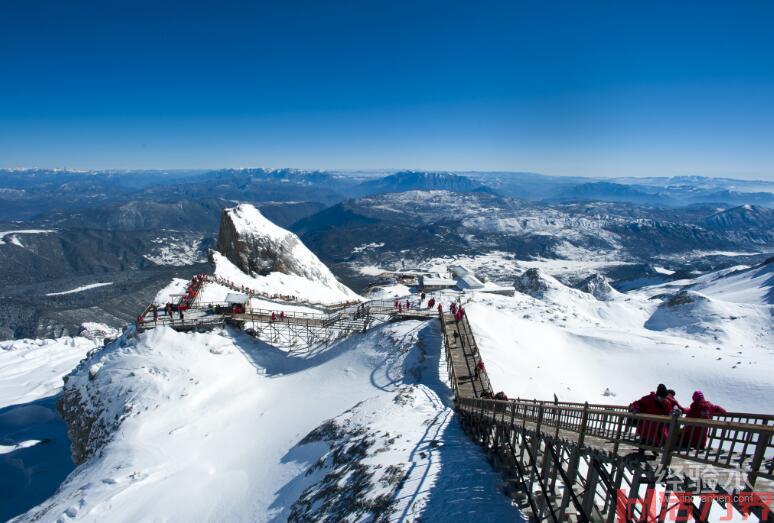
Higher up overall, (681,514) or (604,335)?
(681,514)

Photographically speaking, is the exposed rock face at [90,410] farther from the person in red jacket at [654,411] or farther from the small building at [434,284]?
the small building at [434,284]

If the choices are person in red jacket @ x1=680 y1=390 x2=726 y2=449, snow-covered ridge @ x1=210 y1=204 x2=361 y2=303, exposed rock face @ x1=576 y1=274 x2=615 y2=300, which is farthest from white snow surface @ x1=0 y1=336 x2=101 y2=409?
Result: exposed rock face @ x1=576 y1=274 x2=615 y2=300

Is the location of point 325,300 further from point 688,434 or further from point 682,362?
point 688,434

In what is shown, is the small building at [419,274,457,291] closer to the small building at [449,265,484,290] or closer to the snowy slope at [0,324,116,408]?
the small building at [449,265,484,290]

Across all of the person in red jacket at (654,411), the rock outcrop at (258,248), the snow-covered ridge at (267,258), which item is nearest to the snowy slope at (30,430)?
the snow-covered ridge at (267,258)

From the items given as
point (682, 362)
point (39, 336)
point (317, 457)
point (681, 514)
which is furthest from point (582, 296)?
point (39, 336)

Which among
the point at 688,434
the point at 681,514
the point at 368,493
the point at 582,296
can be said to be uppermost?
the point at 688,434
